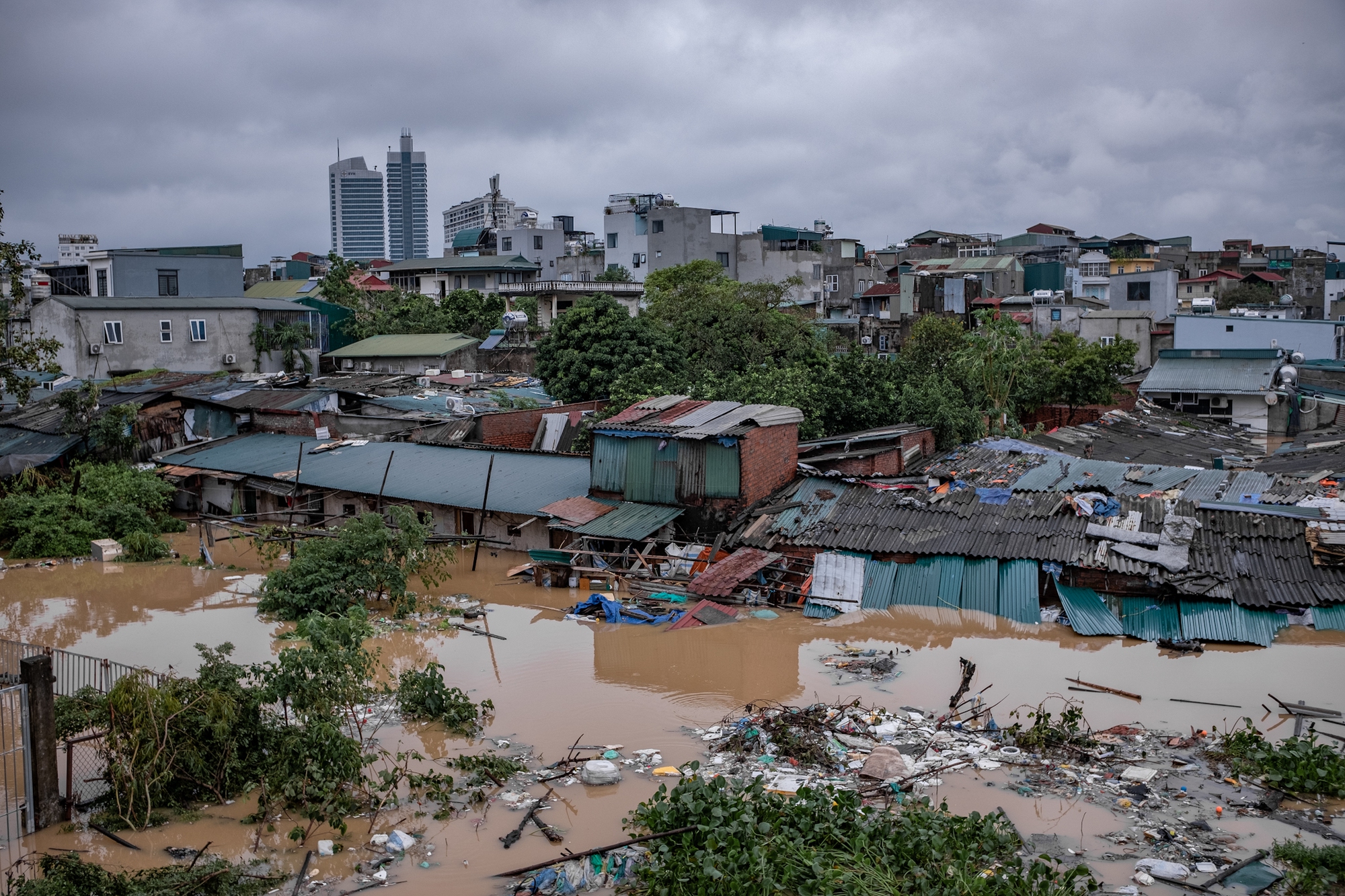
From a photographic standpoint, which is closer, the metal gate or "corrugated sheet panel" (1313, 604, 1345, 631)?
the metal gate

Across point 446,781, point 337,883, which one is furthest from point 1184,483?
point 337,883

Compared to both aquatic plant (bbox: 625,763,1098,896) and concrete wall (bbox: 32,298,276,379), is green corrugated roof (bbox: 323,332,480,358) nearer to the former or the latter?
concrete wall (bbox: 32,298,276,379)

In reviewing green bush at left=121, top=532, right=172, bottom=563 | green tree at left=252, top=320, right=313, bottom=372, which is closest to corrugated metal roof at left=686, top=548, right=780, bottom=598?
green bush at left=121, top=532, right=172, bottom=563

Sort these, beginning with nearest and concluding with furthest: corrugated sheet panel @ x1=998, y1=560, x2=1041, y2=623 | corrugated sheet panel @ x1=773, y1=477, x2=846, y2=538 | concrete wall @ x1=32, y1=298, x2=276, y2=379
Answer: corrugated sheet panel @ x1=998, y1=560, x2=1041, y2=623 < corrugated sheet panel @ x1=773, y1=477, x2=846, y2=538 < concrete wall @ x1=32, y1=298, x2=276, y2=379

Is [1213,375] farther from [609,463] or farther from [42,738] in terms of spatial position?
[42,738]

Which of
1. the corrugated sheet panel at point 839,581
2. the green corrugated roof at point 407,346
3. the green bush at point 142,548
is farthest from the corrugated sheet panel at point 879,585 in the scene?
the green corrugated roof at point 407,346

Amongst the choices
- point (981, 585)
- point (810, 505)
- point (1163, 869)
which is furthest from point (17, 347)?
point (1163, 869)

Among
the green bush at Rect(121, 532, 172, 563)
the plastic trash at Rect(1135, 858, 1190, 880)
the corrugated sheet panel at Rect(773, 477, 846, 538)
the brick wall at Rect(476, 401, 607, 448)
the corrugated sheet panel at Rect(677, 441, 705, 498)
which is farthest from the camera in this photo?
the brick wall at Rect(476, 401, 607, 448)

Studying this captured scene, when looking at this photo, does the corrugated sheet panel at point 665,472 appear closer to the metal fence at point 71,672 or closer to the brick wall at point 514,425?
the brick wall at point 514,425
